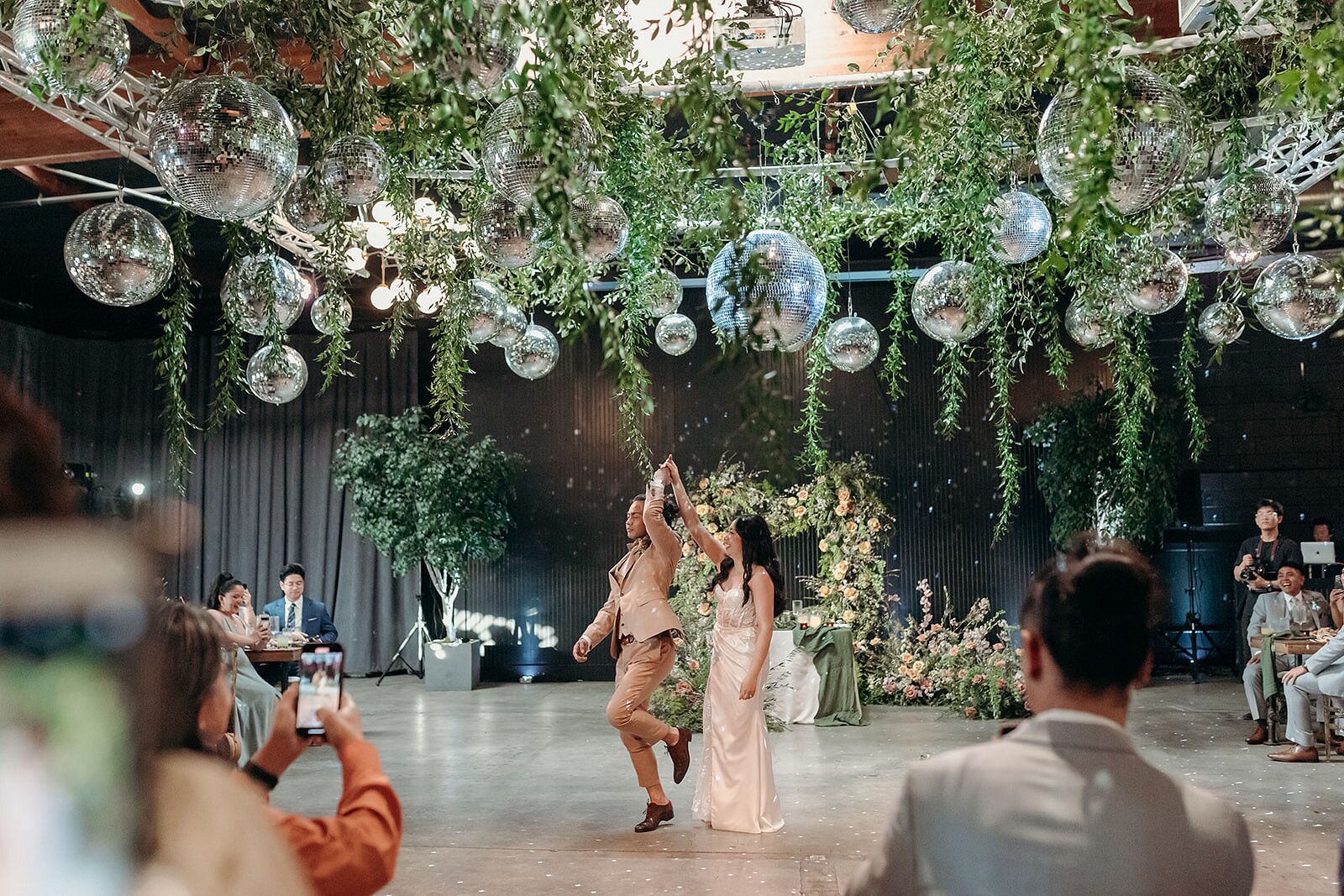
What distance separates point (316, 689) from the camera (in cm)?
174

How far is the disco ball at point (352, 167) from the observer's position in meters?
3.38

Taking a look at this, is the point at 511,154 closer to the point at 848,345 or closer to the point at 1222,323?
the point at 848,345

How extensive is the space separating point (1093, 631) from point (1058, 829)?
29cm

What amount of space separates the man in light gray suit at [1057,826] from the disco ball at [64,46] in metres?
2.76

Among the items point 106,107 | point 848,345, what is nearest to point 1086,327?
point 848,345

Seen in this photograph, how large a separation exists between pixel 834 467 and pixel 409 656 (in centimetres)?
560

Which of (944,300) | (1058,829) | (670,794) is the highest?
(944,300)

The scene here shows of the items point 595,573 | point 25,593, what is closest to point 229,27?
point 25,593

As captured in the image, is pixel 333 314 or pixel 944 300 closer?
pixel 333 314

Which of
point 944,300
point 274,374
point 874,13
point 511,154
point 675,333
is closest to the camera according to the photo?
point 511,154

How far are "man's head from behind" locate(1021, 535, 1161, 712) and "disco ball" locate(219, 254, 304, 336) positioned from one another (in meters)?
3.07

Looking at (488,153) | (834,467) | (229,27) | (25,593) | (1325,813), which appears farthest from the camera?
(834,467)

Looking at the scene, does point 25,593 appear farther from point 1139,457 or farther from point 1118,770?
point 1139,457

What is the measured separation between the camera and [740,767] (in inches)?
204
